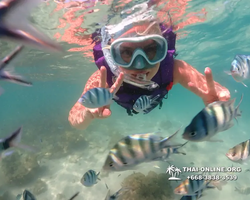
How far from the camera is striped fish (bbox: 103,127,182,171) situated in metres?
2.34

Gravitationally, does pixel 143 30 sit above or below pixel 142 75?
above

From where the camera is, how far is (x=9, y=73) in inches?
45.5

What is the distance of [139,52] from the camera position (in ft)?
13.9

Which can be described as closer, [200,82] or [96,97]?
[96,97]

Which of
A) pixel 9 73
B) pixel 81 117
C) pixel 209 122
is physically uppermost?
pixel 9 73

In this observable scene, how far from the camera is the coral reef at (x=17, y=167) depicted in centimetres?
→ 1141

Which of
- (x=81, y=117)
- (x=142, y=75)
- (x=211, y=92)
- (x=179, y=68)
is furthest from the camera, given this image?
(x=179, y=68)

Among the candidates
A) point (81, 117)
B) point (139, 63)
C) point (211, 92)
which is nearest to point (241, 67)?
point (211, 92)

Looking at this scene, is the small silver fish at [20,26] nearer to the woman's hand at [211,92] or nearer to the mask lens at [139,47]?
the woman's hand at [211,92]

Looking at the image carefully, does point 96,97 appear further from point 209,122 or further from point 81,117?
point 209,122

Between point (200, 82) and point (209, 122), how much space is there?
307 cm

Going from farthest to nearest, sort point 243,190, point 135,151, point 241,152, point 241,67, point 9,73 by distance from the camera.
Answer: point 243,190, point 241,67, point 241,152, point 135,151, point 9,73

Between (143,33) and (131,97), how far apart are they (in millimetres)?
1773

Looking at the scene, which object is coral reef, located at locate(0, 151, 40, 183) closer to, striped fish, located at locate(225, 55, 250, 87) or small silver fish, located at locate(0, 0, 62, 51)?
striped fish, located at locate(225, 55, 250, 87)
